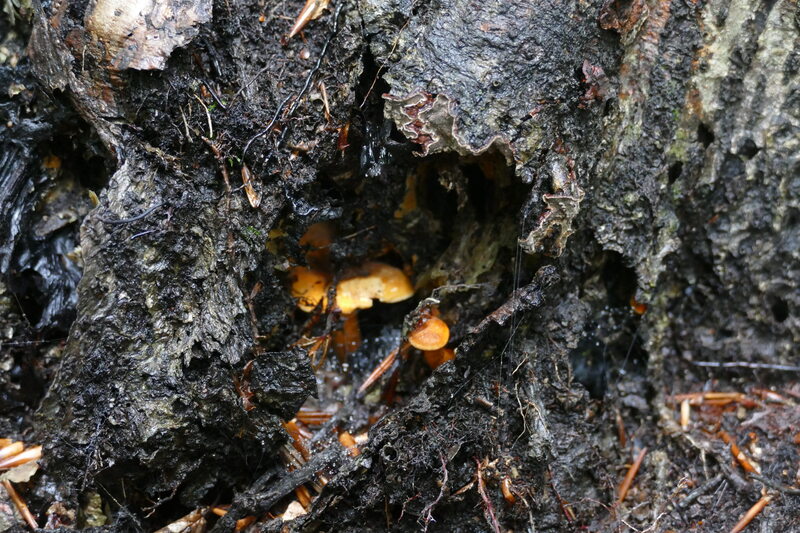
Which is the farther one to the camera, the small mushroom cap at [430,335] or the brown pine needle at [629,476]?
the brown pine needle at [629,476]

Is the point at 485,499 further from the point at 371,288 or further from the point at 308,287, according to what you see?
the point at 308,287

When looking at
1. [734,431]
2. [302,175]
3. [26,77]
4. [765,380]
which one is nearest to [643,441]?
[734,431]

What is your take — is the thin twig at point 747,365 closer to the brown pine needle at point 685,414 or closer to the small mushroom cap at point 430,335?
the brown pine needle at point 685,414

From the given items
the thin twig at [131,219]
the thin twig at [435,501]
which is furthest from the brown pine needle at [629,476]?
the thin twig at [131,219]

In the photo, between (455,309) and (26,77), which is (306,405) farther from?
(26,77)

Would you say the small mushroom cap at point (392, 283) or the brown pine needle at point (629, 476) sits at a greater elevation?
the small mushroom cap at point (392, 283)

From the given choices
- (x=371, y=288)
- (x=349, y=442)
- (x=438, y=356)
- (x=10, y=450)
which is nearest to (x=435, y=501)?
(x=349, y=442)

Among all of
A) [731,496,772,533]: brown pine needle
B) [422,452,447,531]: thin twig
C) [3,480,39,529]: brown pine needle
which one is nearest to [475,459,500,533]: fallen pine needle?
[422,452,447,531]: thin twig

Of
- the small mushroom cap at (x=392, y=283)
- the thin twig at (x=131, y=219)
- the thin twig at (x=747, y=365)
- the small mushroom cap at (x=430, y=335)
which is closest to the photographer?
the thin twig at (x=131, y=219)

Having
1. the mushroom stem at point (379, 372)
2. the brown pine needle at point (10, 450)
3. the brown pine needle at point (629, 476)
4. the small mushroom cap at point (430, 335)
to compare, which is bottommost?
the brown pine needle at point (629, 476)
